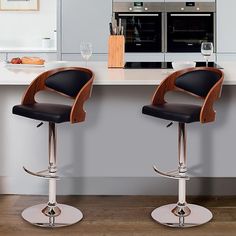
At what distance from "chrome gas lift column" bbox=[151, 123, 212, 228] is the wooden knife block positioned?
34.6 inches

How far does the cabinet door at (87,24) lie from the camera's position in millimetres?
5855

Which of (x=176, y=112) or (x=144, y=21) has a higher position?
(x=144, y=21)

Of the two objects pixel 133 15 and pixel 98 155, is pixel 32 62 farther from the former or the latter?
pixel 133 15

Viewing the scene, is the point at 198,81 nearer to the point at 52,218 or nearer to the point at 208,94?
the point at 208,94

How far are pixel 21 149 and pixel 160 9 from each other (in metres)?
2.76

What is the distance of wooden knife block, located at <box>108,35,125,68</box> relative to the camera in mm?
3883

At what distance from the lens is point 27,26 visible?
6.82 meters

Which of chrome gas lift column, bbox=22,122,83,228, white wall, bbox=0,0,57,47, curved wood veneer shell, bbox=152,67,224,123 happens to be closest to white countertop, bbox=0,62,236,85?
curved wood veneer shell, bbox=152,67,224,123

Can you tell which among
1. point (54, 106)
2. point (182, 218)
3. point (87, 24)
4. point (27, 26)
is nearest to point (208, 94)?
point (182, 218)

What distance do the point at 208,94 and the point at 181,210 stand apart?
30.2 inches

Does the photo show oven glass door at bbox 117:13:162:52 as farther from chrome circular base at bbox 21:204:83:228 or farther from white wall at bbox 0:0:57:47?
chrome circular base at bbox 21:204:83:228

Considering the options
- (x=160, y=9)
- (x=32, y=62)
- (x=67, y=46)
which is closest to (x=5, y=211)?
(x=32, y=62)

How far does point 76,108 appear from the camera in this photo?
10.3ft

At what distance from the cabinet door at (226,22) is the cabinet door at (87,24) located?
118 centimetres
